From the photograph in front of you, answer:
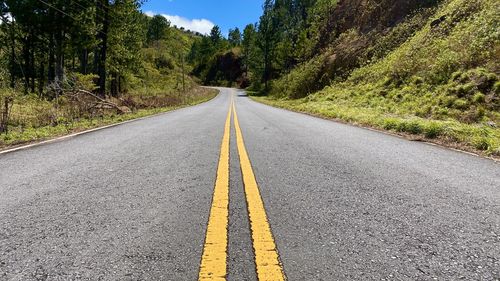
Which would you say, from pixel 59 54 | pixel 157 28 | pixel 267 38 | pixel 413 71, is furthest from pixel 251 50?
pixel 413 71

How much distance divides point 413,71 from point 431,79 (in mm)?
2893

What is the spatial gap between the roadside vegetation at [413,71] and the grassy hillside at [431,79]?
0.10 ft

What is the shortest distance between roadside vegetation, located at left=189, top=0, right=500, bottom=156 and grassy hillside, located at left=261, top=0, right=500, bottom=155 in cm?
3

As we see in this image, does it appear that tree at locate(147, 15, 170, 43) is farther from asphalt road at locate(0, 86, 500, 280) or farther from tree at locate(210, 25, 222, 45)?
asphalt road at locate(0, 86, 500, 280)

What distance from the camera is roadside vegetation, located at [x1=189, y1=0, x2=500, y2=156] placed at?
1066 cm

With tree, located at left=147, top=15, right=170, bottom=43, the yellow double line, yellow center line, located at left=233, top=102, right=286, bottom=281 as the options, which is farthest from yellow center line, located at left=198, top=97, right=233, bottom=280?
tree, located at left=147, top=15, right=170, bottom=43

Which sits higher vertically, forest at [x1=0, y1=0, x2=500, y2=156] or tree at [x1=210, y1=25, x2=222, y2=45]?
tree at [x1=210, y1=25, x2=222, y2=45]

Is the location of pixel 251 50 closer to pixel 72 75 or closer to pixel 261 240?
pixel 72 75

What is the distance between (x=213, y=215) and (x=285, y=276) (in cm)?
102

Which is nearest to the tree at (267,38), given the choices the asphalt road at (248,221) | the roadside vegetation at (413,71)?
the roadside vegetation at (413,71)

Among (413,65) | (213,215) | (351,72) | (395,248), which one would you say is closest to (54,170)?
(213,215)

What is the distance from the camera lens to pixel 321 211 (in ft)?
9.39

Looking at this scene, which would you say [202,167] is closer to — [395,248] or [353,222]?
[353,222]

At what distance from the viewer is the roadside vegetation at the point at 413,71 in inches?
420
